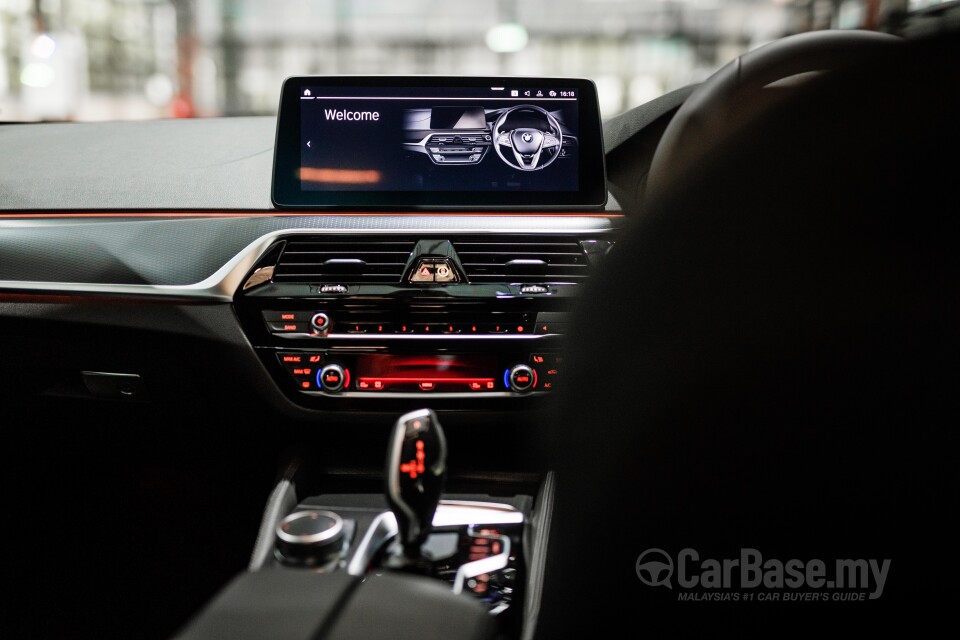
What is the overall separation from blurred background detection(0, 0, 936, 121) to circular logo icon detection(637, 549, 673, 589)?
→ 1.05 m

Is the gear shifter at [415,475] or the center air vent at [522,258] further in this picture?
the center air vent at [522,258]

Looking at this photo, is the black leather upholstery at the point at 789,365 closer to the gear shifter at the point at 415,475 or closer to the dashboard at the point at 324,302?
the gear shifter at the point at 415,475

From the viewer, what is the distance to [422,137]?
2207mm

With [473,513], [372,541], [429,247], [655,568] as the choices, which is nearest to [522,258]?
[429,247]

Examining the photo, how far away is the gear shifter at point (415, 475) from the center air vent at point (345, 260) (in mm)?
726

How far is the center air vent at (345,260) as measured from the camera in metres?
2.22

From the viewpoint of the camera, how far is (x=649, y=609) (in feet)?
2.62

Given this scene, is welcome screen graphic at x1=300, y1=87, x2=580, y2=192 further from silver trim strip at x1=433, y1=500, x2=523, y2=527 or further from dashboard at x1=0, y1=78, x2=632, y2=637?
silver trim strip at x1=433, y1=500, x2=523, y2=527

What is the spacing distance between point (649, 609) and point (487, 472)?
1589 mm

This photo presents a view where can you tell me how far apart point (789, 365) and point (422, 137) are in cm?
161

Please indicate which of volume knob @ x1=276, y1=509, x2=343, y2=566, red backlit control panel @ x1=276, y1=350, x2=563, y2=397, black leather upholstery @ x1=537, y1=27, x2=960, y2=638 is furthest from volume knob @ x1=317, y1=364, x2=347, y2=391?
black leather upholstery @ x1=537, y1=27, x2=960, y2=638

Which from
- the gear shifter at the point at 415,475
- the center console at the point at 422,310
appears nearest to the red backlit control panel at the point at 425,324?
the center console at the point at 422,310

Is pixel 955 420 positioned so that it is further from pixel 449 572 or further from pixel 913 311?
pixel 449 572

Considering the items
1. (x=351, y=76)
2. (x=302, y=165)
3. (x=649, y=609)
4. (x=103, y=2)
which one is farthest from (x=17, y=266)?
(x=103, y=2)
